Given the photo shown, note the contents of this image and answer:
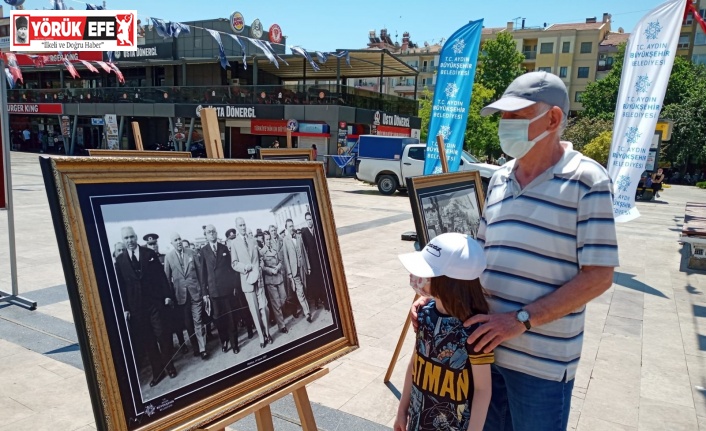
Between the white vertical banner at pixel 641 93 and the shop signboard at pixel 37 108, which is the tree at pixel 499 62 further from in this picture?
the white vertical banner at pixel 641 93

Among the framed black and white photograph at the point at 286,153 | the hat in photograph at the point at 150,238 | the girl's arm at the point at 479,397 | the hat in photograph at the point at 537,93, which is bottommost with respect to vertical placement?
the girl's arm at the point at 479,397

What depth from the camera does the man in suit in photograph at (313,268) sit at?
1.94 meters

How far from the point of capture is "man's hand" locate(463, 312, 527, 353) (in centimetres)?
160

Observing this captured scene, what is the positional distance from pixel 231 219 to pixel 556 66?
62974mm

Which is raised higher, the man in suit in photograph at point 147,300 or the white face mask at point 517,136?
the white face mask at point 517,136

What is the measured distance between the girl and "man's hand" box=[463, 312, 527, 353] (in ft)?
0.11

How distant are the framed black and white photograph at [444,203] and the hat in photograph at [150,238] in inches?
64.6

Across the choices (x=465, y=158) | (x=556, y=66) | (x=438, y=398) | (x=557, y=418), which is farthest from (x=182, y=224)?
(x=556, y=66)

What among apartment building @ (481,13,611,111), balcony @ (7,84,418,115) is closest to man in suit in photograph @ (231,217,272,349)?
balcony @ (7,84,418,115)

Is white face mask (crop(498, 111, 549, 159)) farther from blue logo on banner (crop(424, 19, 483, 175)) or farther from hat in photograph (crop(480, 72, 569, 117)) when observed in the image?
blue logo on banner (crop(424, 19, 483, 175))

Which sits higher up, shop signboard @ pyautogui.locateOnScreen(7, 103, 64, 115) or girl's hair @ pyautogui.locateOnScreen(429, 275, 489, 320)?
shop signboard @ pyautogui.locateOnScreen(7, 103, 64, 115)

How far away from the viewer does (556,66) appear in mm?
56625

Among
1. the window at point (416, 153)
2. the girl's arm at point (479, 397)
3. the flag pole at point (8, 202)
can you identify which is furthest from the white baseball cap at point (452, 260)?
the window at point (416, 153)

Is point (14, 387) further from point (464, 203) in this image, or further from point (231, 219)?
point (464, 203)
